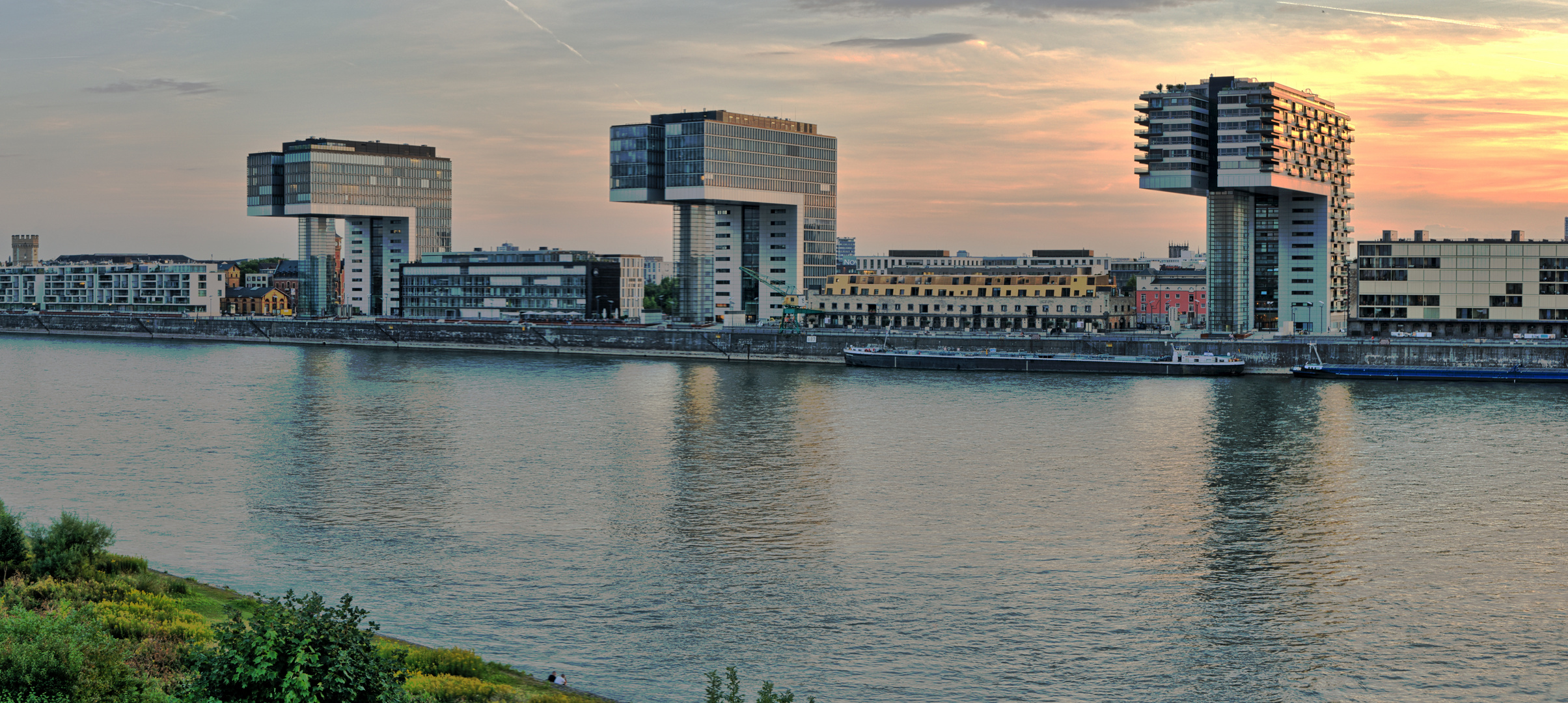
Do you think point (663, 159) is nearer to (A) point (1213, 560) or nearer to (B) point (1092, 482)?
(B) point (1092, 482)

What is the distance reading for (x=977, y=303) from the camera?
161875mm

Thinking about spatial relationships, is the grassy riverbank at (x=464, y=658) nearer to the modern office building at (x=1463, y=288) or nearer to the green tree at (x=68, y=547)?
the green tree at (x=68, y=547)

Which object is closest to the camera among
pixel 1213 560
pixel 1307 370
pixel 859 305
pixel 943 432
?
pixel 1213 560

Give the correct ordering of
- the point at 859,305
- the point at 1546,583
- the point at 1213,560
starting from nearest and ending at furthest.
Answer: the point at 1546,583 → the point at 1213,560 → the point at 859,305

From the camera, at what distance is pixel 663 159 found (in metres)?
172

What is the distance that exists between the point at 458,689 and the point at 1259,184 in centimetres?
13348

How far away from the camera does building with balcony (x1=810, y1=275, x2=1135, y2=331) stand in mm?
158250

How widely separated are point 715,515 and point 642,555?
666 cm

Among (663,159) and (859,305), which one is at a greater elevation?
(663,159)

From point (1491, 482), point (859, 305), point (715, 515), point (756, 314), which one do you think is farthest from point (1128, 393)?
point (756, 314)

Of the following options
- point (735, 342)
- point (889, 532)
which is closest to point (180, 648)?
point (889, 532)

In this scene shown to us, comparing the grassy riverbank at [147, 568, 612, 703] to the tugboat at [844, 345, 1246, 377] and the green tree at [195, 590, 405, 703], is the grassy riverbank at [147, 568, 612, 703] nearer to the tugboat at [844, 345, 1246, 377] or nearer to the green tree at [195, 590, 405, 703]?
the green tree at [195, 590, 405, 703]

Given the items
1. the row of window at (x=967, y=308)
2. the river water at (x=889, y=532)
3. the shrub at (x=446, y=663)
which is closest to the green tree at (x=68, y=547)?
the river water at (x=889, y=532)

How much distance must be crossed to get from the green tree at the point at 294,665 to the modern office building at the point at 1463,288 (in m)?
128
